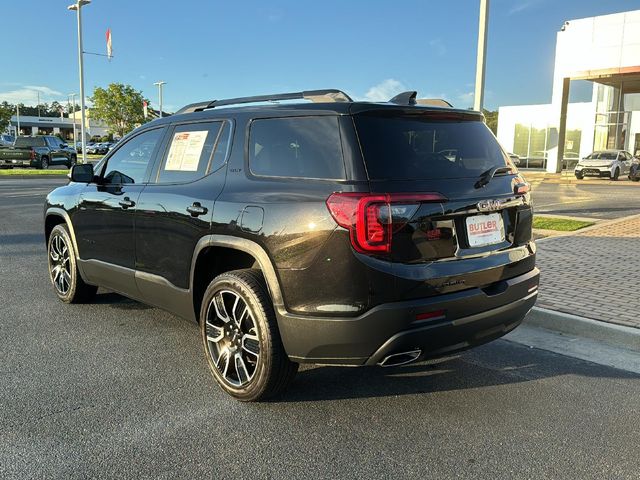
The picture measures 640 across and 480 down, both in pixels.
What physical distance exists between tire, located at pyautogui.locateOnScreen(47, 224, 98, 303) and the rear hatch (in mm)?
3539

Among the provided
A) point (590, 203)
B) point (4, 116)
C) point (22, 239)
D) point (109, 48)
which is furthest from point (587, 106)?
point (4, 116)

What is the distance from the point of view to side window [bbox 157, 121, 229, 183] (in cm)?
385

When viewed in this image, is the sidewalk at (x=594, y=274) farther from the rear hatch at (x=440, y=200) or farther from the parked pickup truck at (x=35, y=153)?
the parked pickup truck at (x=35, y=153)

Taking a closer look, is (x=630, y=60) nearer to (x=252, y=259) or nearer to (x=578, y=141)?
(x=578, y=141)

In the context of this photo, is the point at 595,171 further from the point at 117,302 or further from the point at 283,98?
the point at 283,98

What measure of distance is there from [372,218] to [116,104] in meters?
58.8

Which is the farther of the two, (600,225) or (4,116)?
(4,116)

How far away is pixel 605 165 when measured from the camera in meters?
27.5

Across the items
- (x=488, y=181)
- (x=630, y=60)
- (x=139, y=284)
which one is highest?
(x=630, y=60)

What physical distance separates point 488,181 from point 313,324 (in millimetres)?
1418

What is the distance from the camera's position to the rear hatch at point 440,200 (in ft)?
9.67

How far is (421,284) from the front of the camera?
2.97 metres

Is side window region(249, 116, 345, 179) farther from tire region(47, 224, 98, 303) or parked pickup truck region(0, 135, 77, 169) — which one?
parked pickup truck region(0, 135, 77, 169)

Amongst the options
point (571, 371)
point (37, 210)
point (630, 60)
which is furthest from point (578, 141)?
point (571, 371)
